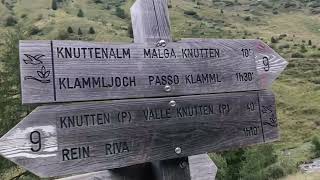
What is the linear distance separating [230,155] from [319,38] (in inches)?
1996

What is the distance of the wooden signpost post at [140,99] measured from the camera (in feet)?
9.12

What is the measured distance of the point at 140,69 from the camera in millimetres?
3178

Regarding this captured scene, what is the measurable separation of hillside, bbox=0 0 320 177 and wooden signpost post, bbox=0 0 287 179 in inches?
682

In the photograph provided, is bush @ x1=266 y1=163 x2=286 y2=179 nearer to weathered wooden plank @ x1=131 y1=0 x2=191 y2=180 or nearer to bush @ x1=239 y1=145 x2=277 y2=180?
bush @ x1=239 y1=145 x2=277 y2=180

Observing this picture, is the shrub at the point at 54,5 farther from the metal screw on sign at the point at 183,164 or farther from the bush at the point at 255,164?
the metal screw on sign at the point at 183,164

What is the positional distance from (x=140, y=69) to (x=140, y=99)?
0.20 m

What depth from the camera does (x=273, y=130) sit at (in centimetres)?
373

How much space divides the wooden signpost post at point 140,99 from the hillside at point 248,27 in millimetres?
17333

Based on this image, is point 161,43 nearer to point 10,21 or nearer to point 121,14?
point 10,21

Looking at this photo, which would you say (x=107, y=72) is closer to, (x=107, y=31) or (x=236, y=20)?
(x=107, y=31)

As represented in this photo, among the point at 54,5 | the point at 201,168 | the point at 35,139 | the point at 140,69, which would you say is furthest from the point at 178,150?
the point at 54,5

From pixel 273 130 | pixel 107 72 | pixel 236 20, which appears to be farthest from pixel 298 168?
pixel 236 20

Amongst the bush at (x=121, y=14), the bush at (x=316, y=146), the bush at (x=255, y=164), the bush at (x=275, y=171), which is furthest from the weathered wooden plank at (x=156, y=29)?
the bush at (x=121, y=14)

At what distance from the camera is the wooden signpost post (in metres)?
2.78
